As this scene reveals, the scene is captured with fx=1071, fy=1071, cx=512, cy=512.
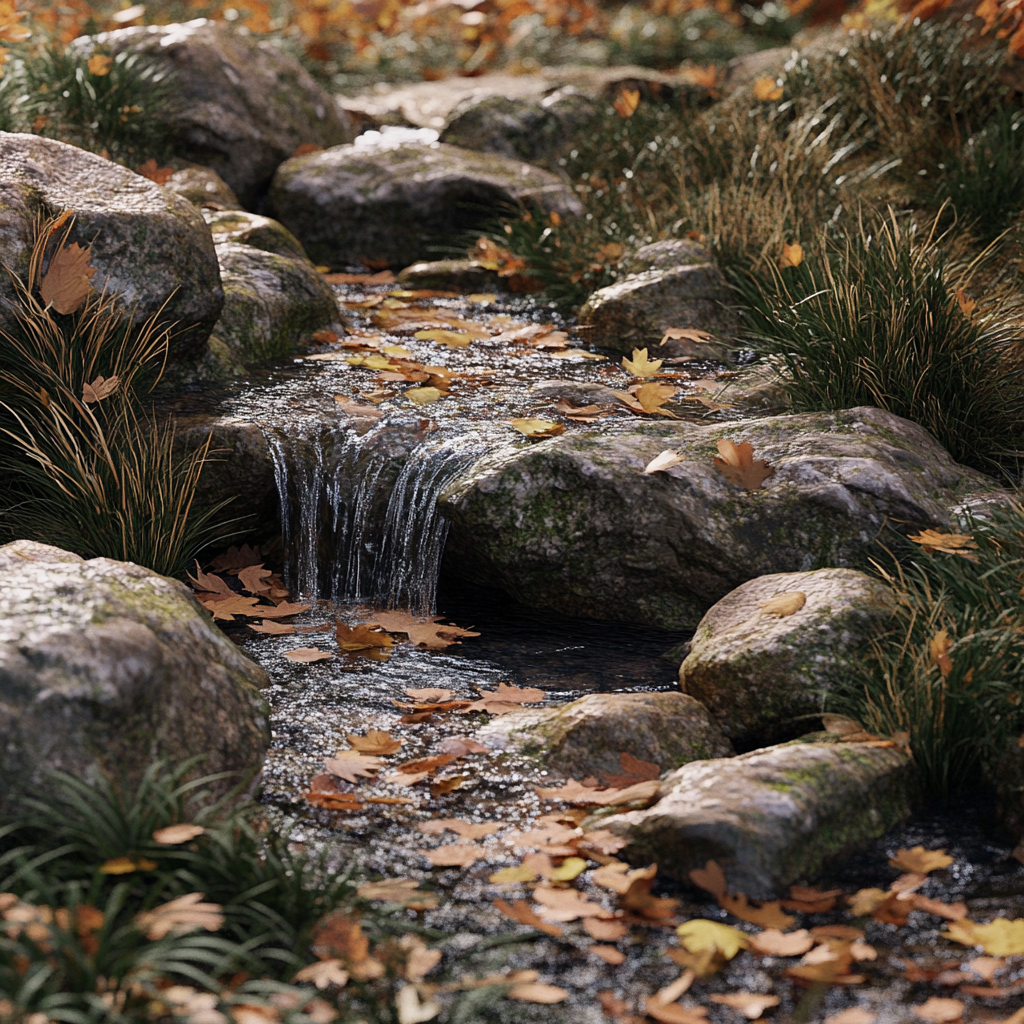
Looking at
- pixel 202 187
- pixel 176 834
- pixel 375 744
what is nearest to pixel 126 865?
pixel 176 834

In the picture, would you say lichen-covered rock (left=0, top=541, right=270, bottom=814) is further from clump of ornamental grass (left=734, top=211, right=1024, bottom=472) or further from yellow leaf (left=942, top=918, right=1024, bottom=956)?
clump of ornamental grass (left=734, top=211, right=1024, bottom=472)

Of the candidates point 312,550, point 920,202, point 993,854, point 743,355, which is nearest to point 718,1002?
point 993,854

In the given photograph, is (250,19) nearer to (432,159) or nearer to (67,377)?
(432,159)

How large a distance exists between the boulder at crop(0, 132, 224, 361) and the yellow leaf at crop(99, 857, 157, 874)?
100 inches

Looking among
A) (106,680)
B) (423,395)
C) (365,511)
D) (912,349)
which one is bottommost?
(365,511)

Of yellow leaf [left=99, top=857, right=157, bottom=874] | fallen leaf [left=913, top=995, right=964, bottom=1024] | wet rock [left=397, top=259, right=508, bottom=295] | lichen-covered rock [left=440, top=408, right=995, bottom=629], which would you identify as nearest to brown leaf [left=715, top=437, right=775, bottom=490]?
lichen-covered rock [left=440, top=408, right=995, bottom=629]

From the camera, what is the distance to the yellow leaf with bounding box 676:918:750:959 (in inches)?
92.6

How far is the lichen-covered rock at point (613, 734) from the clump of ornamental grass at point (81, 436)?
1.46m

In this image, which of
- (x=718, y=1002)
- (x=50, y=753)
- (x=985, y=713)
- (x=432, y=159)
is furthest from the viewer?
(x=432, y=159)

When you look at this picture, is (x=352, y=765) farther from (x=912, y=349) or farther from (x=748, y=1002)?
(x=912, y=349)

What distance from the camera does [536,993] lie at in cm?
222

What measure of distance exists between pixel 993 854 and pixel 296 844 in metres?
1.78

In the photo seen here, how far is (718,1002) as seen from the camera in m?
2.24

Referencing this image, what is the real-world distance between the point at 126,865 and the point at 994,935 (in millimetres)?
1908
